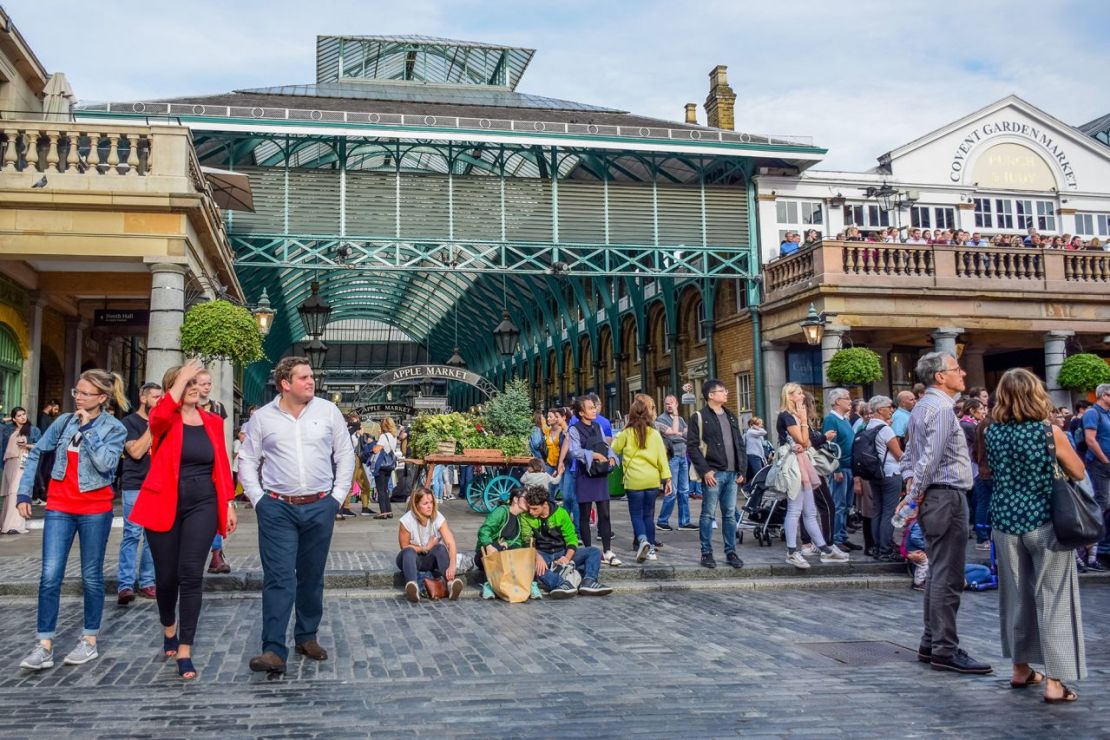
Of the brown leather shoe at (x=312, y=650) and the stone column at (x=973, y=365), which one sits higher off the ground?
the stone column at (x=973, y=365)

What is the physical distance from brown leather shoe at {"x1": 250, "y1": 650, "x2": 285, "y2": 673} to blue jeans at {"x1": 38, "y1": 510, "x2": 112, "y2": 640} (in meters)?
1.23

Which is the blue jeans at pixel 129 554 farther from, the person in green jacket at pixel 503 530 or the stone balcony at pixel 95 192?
the stone balcony at pixel 95 192

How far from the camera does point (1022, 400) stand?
508cm

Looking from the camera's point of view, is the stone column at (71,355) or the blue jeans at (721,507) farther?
the stone column at (71,355)

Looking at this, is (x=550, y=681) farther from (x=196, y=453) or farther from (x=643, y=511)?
(x=643, y=511)

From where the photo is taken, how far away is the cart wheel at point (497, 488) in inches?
583

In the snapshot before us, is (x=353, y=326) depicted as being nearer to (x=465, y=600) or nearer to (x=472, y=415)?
(x=472, y=415)

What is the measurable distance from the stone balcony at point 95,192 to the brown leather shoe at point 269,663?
8.87 meters

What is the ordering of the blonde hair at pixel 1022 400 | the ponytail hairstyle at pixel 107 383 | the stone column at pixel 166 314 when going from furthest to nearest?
the stone column at pixel 166 314 < the ponytail hairstyle at pixel 107 383 < the blonde hair at pixel 1022 400

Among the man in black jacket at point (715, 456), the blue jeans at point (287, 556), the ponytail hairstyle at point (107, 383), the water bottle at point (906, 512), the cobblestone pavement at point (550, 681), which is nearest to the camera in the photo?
the cobblestone pavement at point (550, 681)

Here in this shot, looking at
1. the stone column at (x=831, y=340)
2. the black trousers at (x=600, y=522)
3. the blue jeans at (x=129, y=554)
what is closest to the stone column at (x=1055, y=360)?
the stone column at (x=831, y=340)

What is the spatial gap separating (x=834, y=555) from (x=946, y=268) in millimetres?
13703

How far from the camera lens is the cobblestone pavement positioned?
432cm

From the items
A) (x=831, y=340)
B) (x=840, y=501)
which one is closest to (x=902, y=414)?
(x=840, y=501)
